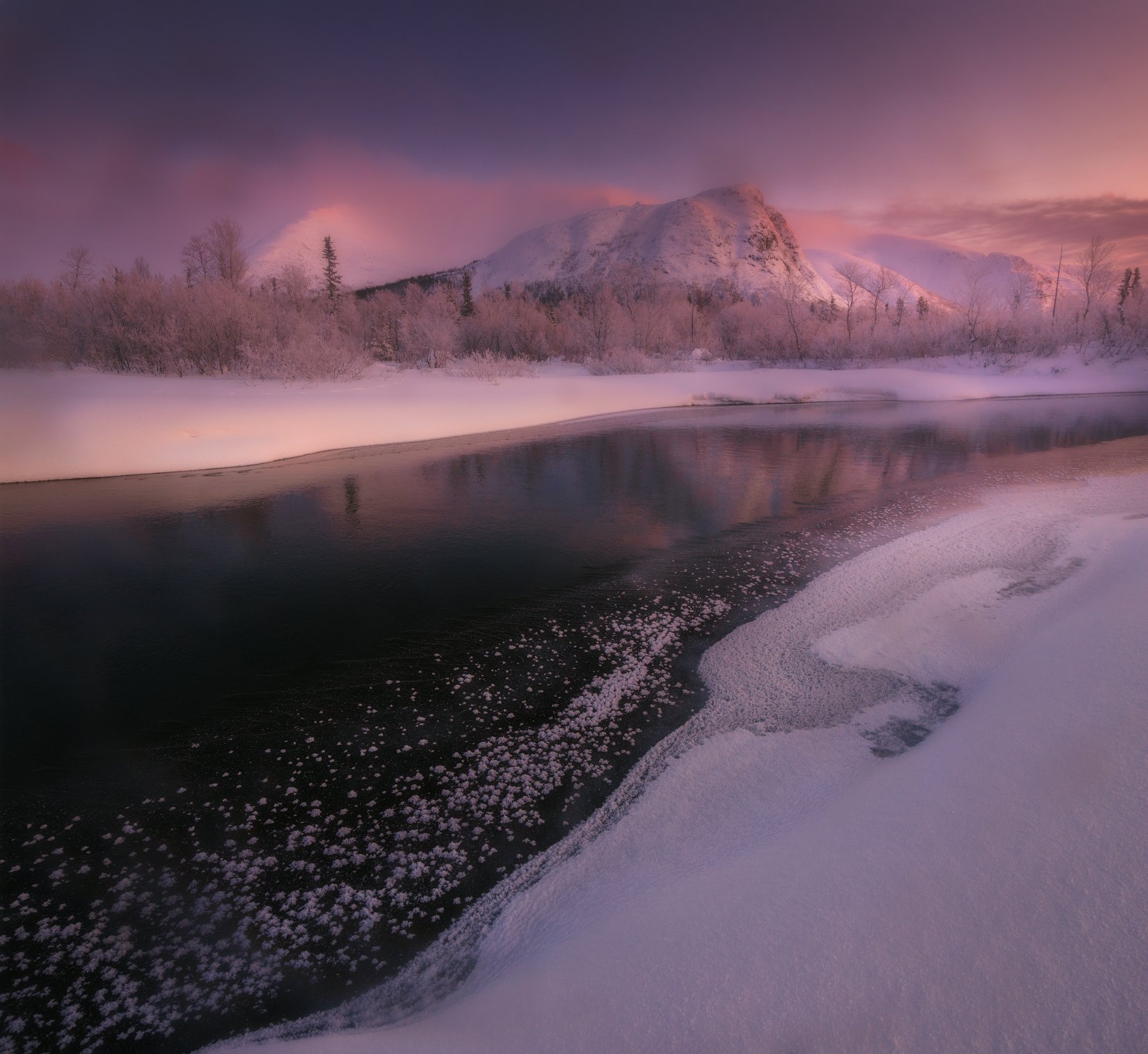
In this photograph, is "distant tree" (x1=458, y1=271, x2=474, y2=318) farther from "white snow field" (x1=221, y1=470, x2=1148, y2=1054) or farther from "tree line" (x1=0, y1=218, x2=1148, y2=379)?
"white snow field" (x1=221, y1=470, x2=1148, y2=1054)

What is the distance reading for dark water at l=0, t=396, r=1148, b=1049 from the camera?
320cm

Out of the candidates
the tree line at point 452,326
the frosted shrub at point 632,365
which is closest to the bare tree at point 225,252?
the tree line at point 452,326

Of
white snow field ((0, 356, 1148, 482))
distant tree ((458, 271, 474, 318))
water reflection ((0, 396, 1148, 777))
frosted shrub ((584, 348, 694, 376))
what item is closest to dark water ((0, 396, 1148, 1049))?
water reflection ((0, 396, 1148, 777))

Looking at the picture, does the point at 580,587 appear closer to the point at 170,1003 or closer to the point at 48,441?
the point at 170,1003

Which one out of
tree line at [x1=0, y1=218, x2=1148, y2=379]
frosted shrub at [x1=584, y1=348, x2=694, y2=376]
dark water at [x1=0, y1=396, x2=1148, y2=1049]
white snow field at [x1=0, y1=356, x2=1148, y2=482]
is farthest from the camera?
frosted shrub at [x1=584, y1=348, x2=694, y2=376]

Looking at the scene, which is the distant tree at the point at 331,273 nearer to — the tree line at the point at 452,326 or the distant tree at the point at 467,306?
the tree line at the point at 452,326

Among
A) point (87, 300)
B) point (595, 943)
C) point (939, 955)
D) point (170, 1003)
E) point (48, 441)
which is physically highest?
point (87, 300)

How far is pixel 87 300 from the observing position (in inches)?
1458

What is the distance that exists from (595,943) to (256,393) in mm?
26819

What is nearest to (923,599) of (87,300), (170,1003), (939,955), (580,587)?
(580,587)

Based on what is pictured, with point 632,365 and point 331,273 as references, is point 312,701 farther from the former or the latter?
point 331,273

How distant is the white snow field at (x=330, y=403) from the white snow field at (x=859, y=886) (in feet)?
54.3

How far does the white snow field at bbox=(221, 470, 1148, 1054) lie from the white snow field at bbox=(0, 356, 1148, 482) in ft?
54.3

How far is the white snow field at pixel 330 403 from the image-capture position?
15492 millimetres
